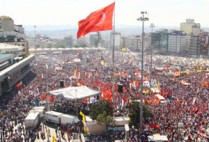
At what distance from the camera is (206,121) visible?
1174 inches

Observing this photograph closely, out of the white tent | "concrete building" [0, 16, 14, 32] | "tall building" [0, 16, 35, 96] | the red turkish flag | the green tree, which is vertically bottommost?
the green tree

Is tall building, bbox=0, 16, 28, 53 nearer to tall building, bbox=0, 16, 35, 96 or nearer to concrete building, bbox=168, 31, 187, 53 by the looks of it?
tall building, bbox=0, 16, 35, 96

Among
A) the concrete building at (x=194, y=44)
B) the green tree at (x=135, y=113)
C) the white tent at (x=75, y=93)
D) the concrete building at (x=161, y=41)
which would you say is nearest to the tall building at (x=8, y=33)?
the white tent at (x=75, y=93)

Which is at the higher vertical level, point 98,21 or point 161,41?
point 98,21

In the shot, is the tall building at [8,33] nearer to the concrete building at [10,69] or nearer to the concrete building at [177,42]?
the concrete building at [10,69]

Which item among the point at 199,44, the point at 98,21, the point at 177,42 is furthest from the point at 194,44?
the point at 98,21

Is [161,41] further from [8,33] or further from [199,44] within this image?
[8,33]

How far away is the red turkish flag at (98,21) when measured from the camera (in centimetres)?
2431

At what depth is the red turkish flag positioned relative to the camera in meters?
24.3

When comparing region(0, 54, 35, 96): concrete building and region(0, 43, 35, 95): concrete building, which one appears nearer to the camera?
region(0, 54, 35, 96): concrete building

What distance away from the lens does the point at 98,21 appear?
24.5 metres

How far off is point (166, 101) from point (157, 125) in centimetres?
1056

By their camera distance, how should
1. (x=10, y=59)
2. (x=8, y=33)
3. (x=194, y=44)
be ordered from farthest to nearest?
(x=194, y=44), (x=8, y=33), (x=10, y=59)

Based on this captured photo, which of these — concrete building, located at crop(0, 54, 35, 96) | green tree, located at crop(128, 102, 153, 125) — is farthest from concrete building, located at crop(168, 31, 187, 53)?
green tree, located at crop(128, 102, 153, 125)
